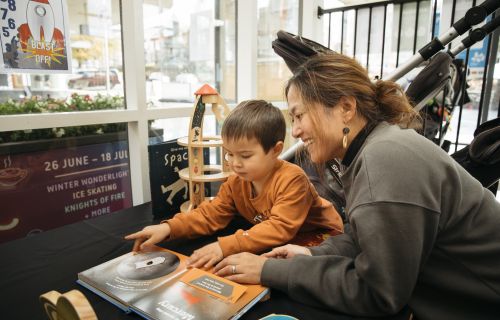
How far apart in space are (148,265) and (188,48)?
1.61 meters

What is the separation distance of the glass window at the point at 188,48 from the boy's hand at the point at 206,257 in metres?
1.14

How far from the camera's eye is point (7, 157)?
4.22 feet

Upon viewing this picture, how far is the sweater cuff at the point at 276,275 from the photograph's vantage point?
0.73 meters

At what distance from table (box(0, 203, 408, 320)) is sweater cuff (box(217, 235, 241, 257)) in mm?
120

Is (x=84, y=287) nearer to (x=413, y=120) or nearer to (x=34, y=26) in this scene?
(x=413, y=120)

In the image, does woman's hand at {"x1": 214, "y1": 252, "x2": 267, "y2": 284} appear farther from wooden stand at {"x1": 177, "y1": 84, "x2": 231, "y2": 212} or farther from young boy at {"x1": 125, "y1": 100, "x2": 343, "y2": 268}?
wooden stand at {"x1": 177, "y1": 84, "x2": 231, "y2": 212}

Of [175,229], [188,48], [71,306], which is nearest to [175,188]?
[175,229]

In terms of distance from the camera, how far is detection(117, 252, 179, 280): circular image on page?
0.78m

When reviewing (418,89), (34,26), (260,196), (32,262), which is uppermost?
(34,26)

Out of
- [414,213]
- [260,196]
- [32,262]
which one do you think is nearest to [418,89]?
[260,196]

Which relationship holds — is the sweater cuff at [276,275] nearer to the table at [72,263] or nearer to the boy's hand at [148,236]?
the table at [72,263]

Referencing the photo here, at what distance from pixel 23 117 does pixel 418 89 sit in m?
1.58

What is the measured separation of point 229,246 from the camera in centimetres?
89

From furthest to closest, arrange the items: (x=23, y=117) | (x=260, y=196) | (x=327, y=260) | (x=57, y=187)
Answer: (x=57, y=187) → (x=23, y=117) → (x=260, y=196) → (x=327, y=260)
